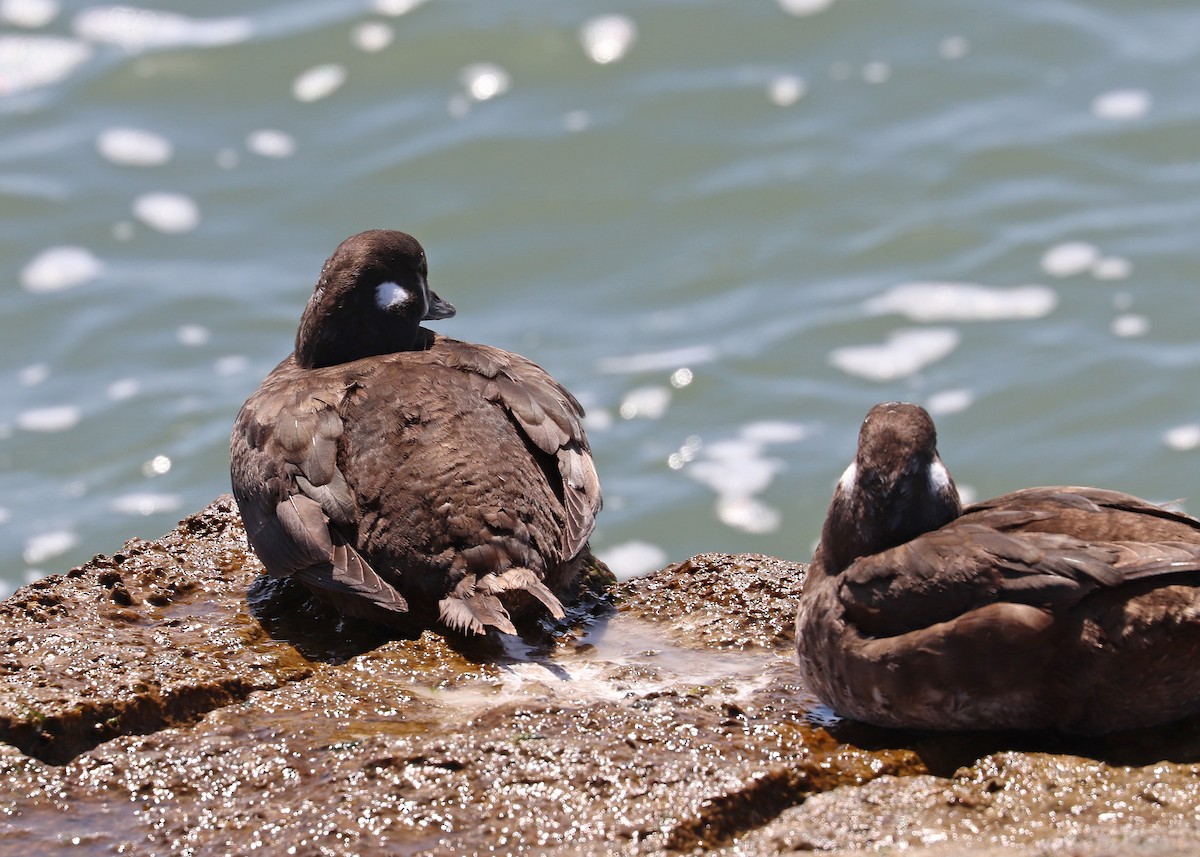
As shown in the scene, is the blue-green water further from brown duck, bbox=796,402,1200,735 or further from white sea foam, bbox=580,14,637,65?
brown duck, bbox=796,402,1200,735

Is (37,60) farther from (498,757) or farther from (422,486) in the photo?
(498,757)

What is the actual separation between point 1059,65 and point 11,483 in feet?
35.7

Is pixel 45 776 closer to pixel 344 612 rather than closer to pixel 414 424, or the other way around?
pixel 344 612

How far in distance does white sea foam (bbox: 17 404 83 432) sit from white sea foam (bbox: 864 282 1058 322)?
271 inches

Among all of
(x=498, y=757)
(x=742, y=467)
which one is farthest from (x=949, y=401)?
(x=498, y=757)

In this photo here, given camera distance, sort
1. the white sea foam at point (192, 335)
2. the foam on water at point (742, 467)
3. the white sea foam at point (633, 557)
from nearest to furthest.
A: 1. the white sea foam at point (633, 557)
2. the foam on water at point (742, 467)
3. the white sea foam at point (192, 335)

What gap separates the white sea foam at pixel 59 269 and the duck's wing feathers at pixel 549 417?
9.02 meters

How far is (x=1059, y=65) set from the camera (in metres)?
16.2

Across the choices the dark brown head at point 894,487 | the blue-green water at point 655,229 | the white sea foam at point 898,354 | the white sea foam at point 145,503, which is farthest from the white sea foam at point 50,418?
the dark brown head at point 894,487

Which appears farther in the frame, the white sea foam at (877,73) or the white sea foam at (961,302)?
the white sea foam at (877,73)

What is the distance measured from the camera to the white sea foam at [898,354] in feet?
43.2

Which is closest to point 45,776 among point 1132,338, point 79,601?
point 79,601

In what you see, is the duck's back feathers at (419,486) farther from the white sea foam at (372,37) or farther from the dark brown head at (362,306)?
the white sea foam at (372,37)

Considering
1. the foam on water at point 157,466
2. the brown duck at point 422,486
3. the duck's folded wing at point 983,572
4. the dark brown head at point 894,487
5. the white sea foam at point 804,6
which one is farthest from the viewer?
the white sea foam at point 804,6
